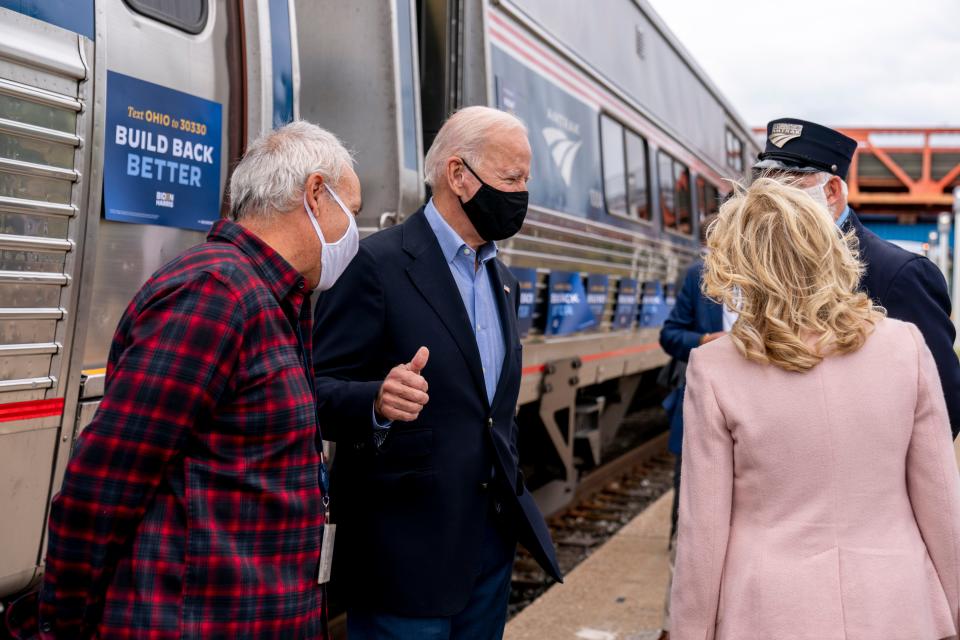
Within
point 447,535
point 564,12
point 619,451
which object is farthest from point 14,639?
point 619,451

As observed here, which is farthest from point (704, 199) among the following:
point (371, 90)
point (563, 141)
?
point (371, 90)

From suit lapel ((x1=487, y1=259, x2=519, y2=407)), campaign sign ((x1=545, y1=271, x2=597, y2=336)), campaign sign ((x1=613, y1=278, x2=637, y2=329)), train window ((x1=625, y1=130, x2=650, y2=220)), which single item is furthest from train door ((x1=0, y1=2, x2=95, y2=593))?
train window ((x1=625, y1=130, x2=650, y2=220))

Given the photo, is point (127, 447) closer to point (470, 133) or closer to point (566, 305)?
point (470, 133)

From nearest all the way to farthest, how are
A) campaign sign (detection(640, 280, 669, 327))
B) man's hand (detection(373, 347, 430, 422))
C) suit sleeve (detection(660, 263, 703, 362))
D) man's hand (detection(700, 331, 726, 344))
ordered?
man's hand (detection(373, 347, 430, 422))
man's hand (detection(700, 331, 726, 344))
suit sleeve (detection(660, 263, 703, 362))
campaign sign (detection(640, 280, 669, 327))

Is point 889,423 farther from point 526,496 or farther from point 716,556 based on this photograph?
point 526,496

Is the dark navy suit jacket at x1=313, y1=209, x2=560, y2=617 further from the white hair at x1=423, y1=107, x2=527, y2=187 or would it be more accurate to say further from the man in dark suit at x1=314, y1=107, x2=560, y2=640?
the white hair at x1=423, y1=107, x2=527, y2=187

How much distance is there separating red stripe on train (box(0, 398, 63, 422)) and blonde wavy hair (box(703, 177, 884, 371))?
155cm

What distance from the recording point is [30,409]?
240cm

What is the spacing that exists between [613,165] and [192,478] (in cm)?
514

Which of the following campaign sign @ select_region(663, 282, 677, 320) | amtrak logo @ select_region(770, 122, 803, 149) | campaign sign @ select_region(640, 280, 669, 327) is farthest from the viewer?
campaign sign @ select_region(663, 282, 677, 320)

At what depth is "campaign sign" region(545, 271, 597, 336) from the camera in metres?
5.30

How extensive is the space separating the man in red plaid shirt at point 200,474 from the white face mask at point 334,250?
0.40 feet

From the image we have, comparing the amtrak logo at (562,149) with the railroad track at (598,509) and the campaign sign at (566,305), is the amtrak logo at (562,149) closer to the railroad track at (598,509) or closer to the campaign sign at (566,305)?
the campaign sign at (566,305)

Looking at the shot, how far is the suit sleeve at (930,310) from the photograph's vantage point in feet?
7.95
